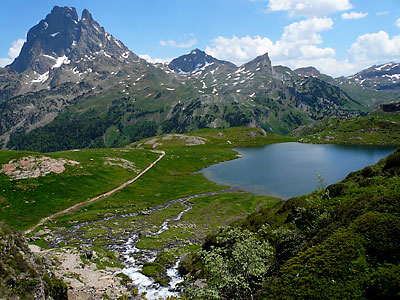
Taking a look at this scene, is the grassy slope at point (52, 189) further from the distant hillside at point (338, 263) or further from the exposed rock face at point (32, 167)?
the distant hillside at point (338, 263)

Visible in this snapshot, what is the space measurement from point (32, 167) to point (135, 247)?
73.6 m

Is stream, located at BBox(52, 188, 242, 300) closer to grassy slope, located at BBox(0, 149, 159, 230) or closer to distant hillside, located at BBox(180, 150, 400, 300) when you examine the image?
grassy slope, located at BBox(0, 149, 159, 230)

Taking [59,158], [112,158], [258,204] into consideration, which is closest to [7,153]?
[59,158]

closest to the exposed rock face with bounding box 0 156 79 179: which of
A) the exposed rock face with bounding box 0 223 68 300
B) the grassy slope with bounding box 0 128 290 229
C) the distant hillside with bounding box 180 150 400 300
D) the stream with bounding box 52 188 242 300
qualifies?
the grassy slope with bounding box 0 128 290 229

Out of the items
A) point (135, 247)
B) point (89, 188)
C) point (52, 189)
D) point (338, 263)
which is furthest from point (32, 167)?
point (338, 263)

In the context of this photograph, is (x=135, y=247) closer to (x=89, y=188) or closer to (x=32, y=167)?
(x=89, y=188)

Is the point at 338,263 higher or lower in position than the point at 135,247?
higher

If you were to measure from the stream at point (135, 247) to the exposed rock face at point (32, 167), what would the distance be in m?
42.8

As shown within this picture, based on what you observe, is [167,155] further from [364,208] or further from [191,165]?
[364,208]

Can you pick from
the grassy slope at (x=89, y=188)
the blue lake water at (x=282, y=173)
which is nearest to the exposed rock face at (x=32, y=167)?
the grassy slope at (x=89, y=188)

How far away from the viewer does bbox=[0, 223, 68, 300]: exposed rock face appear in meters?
17.6

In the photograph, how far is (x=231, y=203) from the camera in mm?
90938

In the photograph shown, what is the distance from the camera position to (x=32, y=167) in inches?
3863

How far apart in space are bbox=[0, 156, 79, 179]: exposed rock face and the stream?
42836 mm
